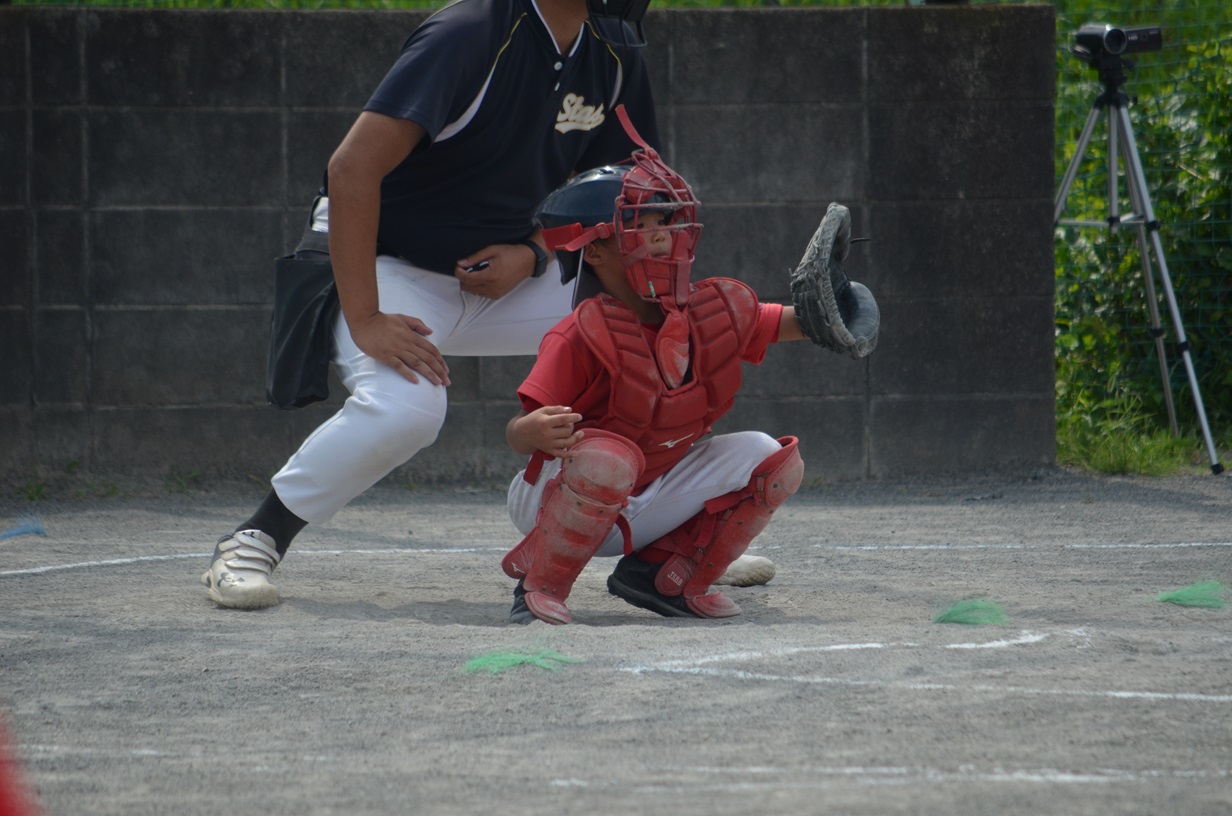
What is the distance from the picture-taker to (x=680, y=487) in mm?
3424

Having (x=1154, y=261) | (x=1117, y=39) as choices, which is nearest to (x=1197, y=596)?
(x=1117, y=39)

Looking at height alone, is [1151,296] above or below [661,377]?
above

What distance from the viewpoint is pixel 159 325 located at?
579 centimetres

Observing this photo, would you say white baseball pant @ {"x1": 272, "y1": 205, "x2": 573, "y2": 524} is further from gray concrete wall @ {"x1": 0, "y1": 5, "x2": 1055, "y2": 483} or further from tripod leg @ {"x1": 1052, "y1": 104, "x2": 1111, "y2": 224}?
tripod leg @ {"x1": 1052, "y1": 104, "x2": 1111, "y2": 224}

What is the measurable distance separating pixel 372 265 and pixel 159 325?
8.95ft

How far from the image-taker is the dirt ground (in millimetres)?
2027

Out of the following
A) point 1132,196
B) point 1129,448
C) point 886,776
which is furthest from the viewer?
point 1132,196

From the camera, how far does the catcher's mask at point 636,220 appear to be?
320 cm

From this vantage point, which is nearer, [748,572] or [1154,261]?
[748,572]

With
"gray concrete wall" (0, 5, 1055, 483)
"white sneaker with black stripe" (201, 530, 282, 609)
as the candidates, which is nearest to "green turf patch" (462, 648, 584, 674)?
"white sneaker with black stripe" (201, 530, 282, 609)

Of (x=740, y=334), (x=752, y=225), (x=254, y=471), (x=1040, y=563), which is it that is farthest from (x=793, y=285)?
(x=254, y=471)

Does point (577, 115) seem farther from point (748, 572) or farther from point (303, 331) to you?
point (748, 572)

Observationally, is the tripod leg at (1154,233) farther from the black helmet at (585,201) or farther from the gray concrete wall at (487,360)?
the black helmet at (585,201)

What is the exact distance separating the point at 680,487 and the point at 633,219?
0.68m
